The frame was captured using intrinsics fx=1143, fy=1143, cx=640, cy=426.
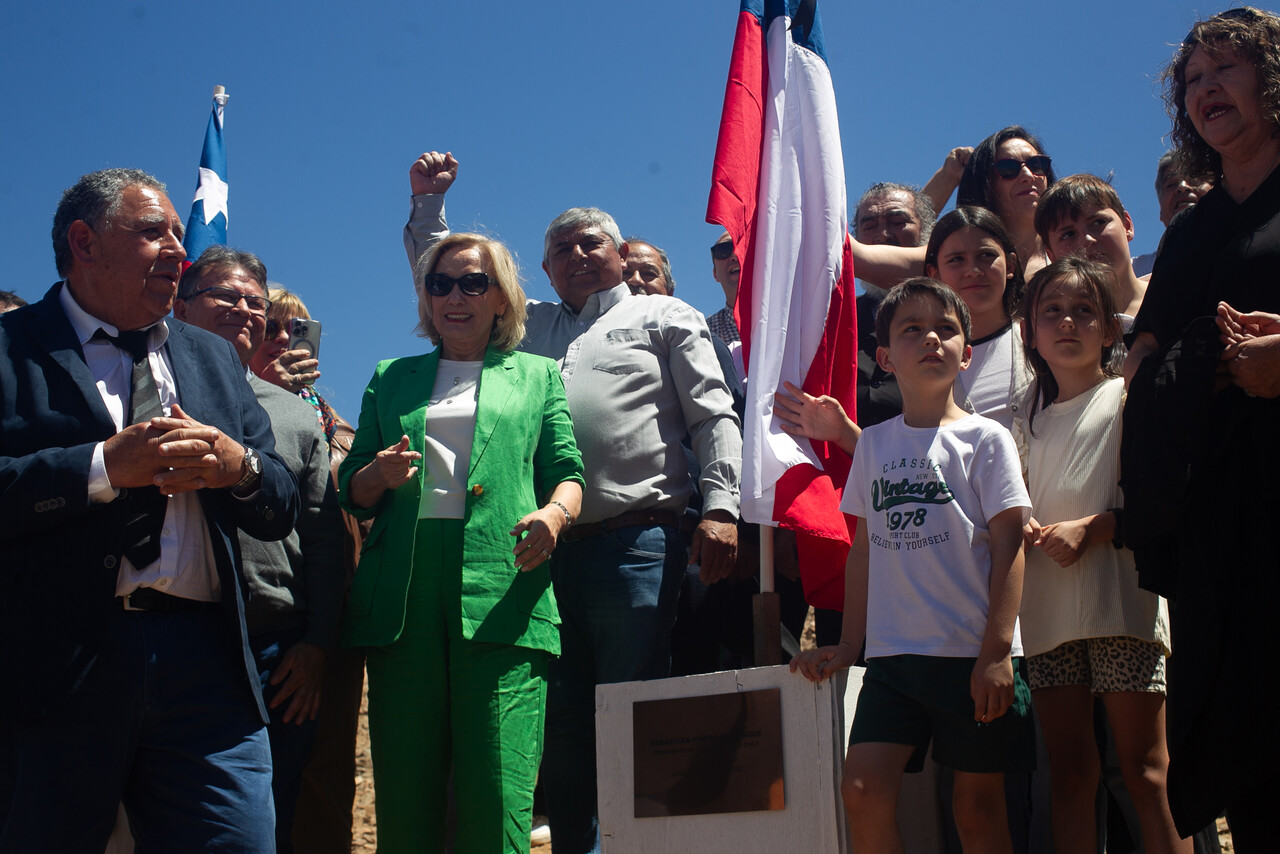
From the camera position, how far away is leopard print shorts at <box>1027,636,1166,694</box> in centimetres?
328

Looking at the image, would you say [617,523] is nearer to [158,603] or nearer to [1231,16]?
[158,603]

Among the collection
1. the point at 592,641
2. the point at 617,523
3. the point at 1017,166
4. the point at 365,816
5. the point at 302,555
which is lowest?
the point at 365,816

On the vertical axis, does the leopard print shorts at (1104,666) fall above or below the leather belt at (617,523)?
below

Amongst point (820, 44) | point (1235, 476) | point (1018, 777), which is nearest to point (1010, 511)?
point (1235, 476)

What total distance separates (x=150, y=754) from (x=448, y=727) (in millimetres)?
924

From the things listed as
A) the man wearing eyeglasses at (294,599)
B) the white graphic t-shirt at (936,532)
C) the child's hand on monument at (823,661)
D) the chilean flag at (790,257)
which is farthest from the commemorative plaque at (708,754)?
the man wearing eyeglasses at (294,599)

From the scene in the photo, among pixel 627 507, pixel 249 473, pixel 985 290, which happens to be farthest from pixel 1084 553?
pixel 249 473

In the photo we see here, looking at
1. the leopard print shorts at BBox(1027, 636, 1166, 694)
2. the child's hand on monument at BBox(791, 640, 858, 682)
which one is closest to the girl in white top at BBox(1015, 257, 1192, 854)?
the leopard print shorts at BBox(1027, 636, 1166, 694)

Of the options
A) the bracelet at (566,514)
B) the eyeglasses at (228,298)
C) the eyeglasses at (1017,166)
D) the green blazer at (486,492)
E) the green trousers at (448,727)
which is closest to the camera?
the green trousers at (448,727)

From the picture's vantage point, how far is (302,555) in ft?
13.4

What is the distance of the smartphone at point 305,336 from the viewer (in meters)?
5.11

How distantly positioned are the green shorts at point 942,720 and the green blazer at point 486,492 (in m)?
1.13

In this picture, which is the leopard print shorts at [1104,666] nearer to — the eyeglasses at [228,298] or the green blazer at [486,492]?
the green blazer at [486,492]

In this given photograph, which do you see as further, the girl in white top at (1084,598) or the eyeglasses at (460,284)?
the eyeglasses at (460,284)
